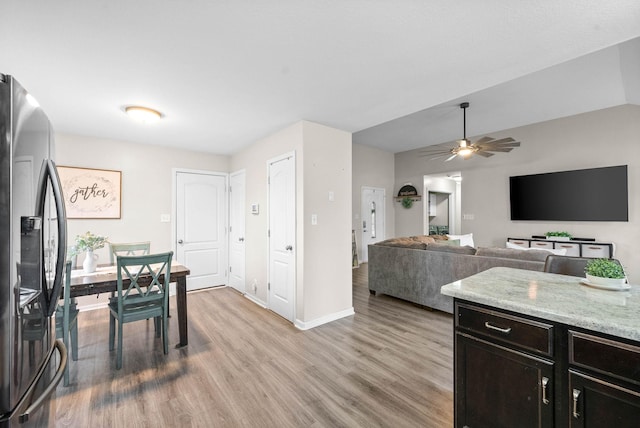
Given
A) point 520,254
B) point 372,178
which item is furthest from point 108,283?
point 372,178

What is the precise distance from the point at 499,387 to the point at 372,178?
19.5 ft

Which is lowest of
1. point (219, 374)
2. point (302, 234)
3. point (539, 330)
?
point (219, 374)

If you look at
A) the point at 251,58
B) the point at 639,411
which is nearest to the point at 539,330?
the point at 639,411

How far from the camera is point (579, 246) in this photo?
14.9ft

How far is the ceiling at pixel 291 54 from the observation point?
60.9 inches

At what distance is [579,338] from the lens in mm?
1132

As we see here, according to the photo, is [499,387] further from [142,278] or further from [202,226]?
[202,226]

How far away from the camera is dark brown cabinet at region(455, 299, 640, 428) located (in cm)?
105

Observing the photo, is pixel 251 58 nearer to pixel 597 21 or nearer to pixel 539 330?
pixel 597 21

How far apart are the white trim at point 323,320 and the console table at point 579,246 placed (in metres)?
3.45

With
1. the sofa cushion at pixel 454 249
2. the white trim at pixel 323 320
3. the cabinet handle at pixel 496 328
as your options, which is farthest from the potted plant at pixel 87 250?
the sofa cushion at pixel 454 249

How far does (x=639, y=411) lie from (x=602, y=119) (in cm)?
543

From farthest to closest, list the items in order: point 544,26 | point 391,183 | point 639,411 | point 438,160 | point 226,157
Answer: point 391,183 → point 438,160 → point 226,157 → point 544,26 → point 639,411

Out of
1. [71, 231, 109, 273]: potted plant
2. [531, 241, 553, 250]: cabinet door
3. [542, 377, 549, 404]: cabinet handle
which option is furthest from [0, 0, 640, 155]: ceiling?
[531, 241, 553, 250]: cabinet door
